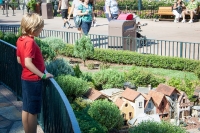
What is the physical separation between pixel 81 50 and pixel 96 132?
6.07 m

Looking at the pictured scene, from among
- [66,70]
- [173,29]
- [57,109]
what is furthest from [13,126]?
[173,29]

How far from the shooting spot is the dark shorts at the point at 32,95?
14.3ft

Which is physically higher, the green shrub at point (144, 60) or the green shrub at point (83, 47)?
the green shrub at point (83, 47)

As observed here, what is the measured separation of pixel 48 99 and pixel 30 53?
65cm

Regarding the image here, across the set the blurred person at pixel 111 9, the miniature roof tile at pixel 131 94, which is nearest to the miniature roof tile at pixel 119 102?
the miniature roof tile at pixel 131 94

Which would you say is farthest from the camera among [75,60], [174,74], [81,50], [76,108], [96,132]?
[75,60]

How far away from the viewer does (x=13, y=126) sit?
5.30 metres

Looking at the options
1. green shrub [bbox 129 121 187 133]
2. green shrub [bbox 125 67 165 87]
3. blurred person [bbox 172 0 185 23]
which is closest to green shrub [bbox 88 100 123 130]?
green shrub [bbox 129 121 187 133]

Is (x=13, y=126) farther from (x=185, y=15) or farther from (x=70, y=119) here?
(x=185, y=15)

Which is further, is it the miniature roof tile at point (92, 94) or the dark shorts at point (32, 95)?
the miniature roof tile at point (92, 94)

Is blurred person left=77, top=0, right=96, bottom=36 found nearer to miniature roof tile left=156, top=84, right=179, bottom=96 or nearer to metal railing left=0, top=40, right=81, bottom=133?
metal railing left=0, top=40, right=81, bottom=133

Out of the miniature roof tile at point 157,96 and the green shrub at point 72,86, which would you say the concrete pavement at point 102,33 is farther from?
the miniature roof tile at point 157,96

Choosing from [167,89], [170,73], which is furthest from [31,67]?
[170,73]

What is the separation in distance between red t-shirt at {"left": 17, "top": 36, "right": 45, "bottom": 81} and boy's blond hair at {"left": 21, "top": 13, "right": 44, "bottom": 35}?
0.08 metres
